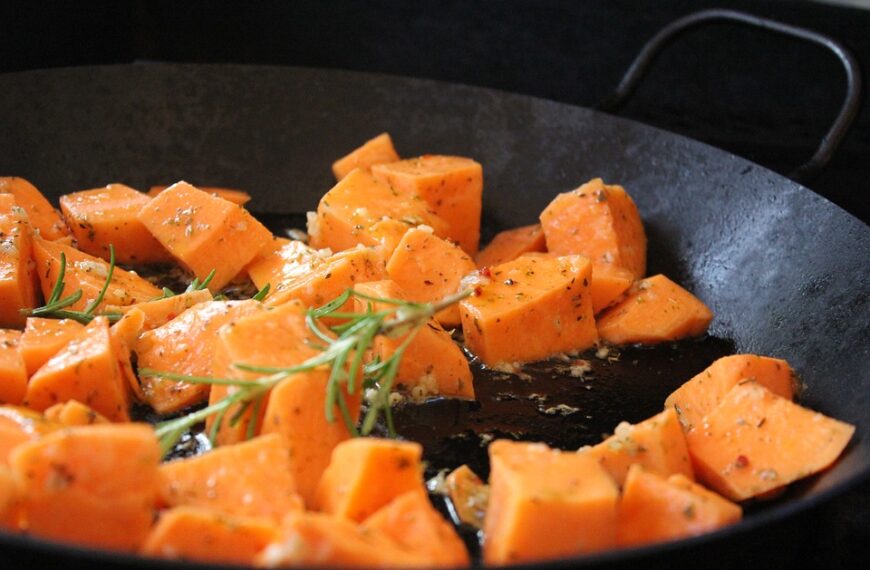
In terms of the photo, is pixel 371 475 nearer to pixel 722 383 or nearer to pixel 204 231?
pixel 722 383

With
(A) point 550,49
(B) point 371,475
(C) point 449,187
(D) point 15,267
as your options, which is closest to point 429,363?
(B) point 371,475

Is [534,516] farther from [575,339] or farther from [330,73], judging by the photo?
[330,73]

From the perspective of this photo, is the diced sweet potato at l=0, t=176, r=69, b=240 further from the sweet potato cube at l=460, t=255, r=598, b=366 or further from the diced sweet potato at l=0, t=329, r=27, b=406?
the sweet potato cube at l=460, t=255, r=598, b=366

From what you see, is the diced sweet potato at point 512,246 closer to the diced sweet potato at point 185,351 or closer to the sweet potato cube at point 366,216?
the sweet potato cube at point 366,216

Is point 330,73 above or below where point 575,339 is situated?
above

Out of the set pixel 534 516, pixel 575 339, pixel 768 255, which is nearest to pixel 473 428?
pixel 575 339

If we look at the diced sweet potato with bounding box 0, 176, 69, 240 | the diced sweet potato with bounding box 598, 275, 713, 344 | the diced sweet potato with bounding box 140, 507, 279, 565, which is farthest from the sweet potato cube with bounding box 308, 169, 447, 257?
the diced sweet potato with bounding box 140, 507, 279, 565
